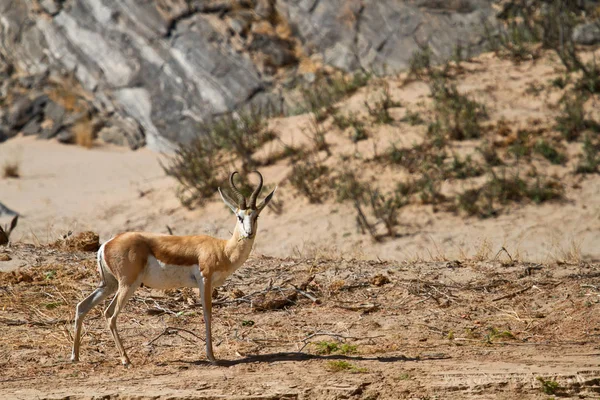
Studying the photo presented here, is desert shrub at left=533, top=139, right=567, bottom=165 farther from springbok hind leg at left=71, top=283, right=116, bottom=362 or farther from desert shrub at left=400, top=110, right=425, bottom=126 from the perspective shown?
springbok hind leg at left=71, top=283, right=116, bottom=362

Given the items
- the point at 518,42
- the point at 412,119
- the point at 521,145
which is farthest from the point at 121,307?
the point at 518,42

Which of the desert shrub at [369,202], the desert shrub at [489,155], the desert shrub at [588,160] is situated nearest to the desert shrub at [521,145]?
the desert shrub at [489,155]

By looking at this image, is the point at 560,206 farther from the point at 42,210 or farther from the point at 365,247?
the point at 42,210

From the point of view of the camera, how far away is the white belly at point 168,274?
7.54 metres

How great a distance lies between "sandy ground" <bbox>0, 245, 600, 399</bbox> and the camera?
683 centimetres

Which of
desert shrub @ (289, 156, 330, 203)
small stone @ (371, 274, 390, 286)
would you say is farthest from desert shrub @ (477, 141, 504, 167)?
small stone @ (371, 274, 390, 286)

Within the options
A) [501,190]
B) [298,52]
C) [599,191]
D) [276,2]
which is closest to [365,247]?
[501,190]

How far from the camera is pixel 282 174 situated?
733 inches

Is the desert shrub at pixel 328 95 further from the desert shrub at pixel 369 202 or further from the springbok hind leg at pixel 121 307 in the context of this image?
the springbok hind leg at pixel 121 307

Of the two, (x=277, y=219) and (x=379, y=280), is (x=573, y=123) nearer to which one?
(x=277, y=219)

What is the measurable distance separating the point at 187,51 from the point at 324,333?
19148mm

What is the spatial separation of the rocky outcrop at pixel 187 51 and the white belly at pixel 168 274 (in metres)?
17.2

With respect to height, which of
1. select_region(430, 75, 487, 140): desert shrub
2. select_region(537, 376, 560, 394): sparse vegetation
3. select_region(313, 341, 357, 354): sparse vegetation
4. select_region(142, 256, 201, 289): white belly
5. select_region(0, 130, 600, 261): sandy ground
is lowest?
select_region(0, 130, 600, 261): sandy ground

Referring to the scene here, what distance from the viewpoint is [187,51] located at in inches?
1029
